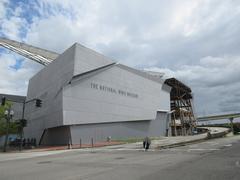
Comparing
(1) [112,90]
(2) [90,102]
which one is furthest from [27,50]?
(2) [90,102]

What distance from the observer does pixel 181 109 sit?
8219 cm

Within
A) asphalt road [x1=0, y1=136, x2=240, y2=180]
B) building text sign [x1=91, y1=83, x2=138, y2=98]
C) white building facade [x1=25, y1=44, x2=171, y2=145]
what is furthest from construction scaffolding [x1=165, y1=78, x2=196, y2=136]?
asphalt road [x1=0, y1=136, x2=240, y2=180]

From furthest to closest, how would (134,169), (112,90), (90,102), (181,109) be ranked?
1. (181,109)
2. (112,90)
3. (90,102)
4. (134,169)

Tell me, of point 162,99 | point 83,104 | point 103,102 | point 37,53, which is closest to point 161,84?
point 162,99

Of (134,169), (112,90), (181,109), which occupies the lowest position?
(134,169)

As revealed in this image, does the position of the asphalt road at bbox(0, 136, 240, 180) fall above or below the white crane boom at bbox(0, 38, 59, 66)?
below

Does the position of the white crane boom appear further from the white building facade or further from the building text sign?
the building text sign

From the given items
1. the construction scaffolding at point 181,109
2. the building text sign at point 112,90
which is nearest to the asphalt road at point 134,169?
the building text sign at point 112,90

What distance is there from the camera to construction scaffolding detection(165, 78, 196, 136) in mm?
74250

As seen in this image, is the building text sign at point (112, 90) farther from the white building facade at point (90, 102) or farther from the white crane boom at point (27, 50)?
the white crane boom at point (27, 50)

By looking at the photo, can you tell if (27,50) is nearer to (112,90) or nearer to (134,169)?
(112,90)

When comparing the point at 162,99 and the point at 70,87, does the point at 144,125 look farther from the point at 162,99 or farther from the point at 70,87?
the point at 70,87

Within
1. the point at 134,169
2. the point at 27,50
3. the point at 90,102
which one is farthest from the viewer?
the point at 27,50

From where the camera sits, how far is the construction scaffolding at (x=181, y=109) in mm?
74250
